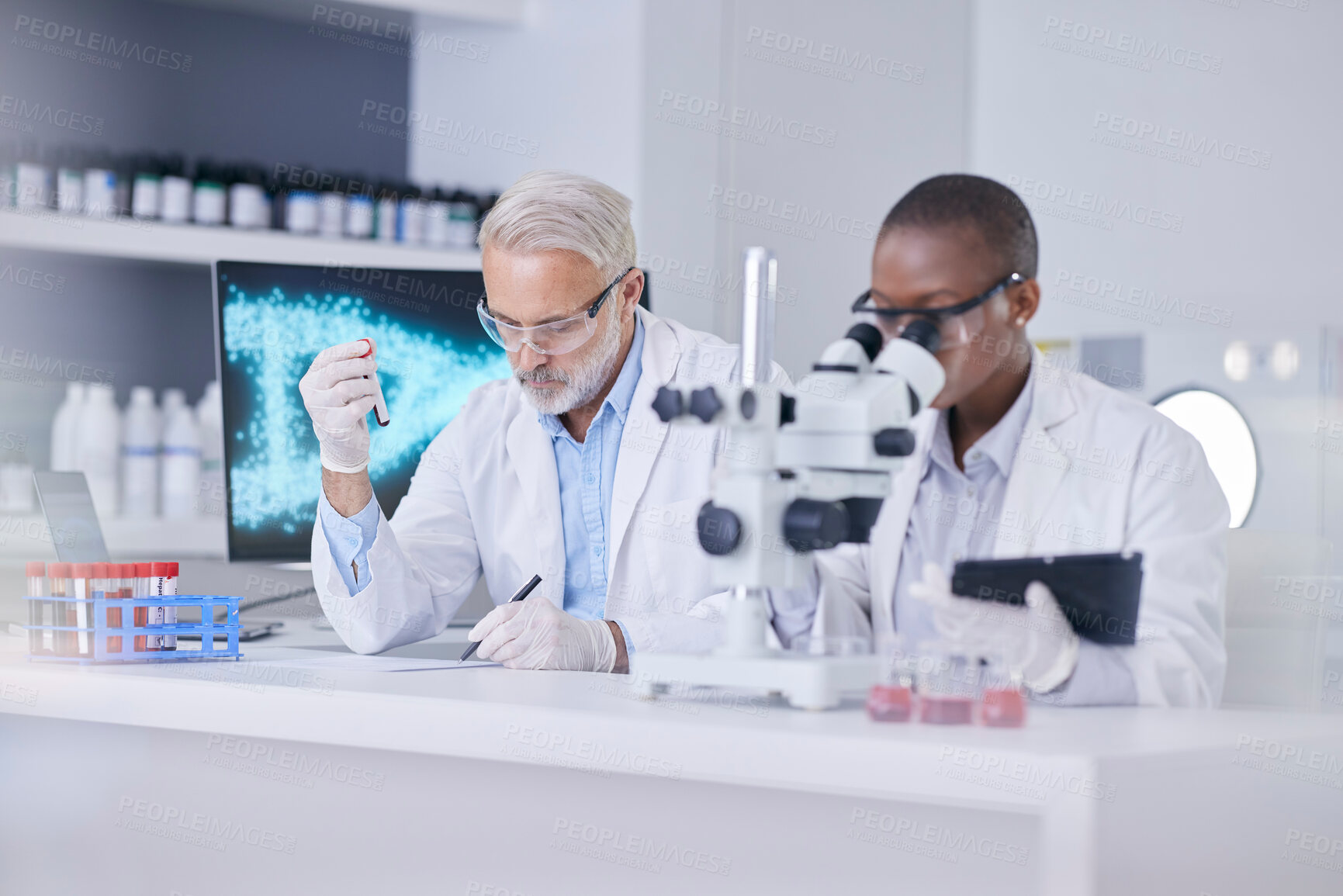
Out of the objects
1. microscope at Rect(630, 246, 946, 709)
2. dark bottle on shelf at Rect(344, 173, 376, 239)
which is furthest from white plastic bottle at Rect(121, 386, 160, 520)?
microscope at Rect(630, 246, 946, 709)

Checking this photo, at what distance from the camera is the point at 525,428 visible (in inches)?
82.0

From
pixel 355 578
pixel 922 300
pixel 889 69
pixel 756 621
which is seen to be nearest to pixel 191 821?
pixel 355 578

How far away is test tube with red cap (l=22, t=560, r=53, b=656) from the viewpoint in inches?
58.0

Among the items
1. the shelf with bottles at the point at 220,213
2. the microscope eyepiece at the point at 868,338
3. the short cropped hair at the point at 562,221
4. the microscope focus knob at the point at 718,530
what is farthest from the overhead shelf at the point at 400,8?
the microscope focus knob at the point at 718,530

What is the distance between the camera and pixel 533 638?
155 centimetres

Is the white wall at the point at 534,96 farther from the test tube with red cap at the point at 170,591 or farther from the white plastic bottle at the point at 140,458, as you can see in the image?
the test tube with red cap at the point at 170,591

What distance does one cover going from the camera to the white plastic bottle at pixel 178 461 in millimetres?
2969

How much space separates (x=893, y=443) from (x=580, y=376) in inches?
37.7

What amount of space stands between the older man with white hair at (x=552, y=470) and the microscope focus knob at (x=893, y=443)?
59cm

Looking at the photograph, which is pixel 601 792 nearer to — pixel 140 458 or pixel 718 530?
pixel 718 530

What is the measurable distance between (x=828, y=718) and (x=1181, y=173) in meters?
2.93

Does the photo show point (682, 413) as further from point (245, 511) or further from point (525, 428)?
point (245, 511)

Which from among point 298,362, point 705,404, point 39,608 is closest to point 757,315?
point 705,404

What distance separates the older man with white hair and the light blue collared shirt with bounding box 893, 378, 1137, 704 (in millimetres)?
267
